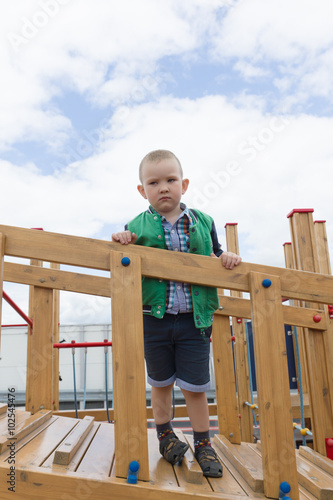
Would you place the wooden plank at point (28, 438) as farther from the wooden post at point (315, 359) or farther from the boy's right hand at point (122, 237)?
the wooden post at point (315, 359)

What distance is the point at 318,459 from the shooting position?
2.31 meters

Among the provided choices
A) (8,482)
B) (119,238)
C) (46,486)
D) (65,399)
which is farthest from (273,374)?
(65,399)

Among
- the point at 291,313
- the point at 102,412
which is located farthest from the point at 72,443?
the point at 102,412

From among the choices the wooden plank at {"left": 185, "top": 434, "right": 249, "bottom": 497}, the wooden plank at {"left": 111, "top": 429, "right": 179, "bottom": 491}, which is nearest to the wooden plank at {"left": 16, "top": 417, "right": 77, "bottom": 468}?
the wooden plank at {"left": 111, "top": 429, "right": 179, "bottom": 491}

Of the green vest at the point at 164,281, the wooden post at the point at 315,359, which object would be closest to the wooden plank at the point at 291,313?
the wooden post at the point at 315,359

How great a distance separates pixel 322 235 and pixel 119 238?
4822 mm

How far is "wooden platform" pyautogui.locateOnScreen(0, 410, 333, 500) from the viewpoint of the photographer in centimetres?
159

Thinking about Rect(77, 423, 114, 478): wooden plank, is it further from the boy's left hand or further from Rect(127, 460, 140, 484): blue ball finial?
the boy's left hand

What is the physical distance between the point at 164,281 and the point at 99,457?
2.86ft

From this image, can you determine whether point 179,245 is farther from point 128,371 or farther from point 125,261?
point 128,371

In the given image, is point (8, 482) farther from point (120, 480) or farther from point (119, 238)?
point (119, 238)

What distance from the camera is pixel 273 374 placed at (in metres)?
1.74

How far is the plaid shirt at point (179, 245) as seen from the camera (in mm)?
1956

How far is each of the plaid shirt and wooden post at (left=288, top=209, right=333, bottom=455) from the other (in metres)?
1.01
